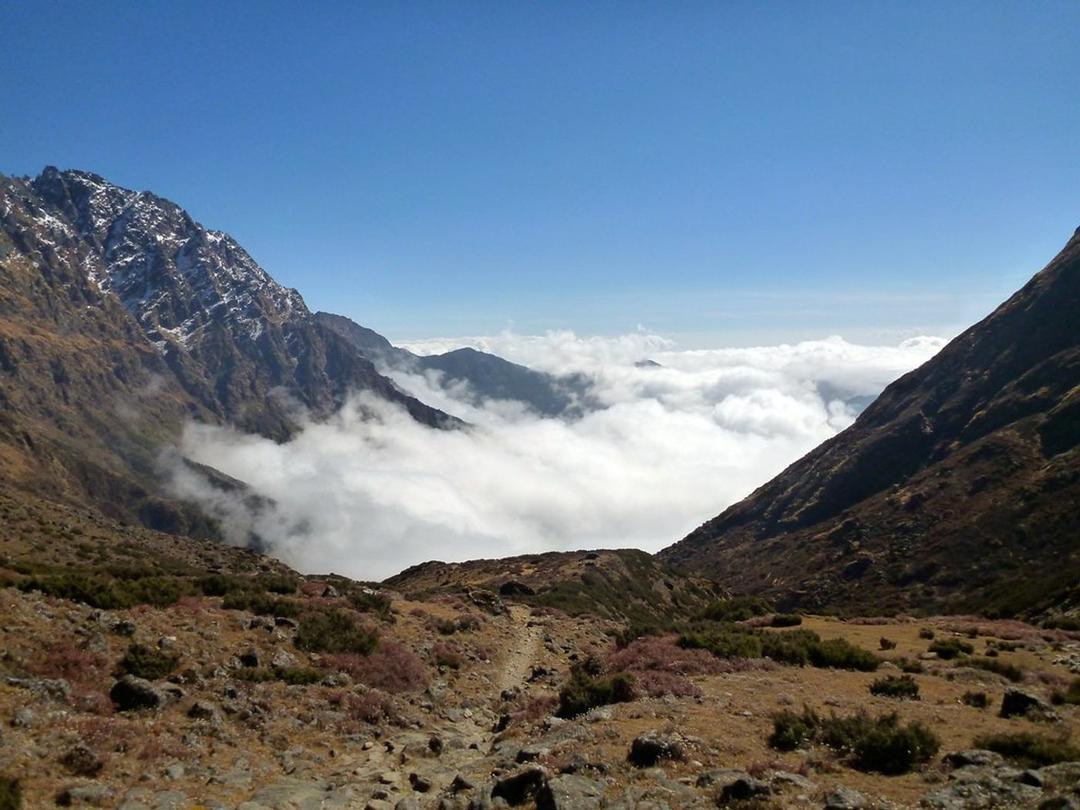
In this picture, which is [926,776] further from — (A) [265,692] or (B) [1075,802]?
(A) [265,692]

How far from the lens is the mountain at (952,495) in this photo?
320 feet

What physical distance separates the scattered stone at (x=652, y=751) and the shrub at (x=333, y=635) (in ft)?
48.6

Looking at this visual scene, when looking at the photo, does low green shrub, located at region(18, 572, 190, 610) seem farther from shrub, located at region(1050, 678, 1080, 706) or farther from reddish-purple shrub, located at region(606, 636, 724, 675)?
shrub, located at region(1050, 678, 1080, 706)

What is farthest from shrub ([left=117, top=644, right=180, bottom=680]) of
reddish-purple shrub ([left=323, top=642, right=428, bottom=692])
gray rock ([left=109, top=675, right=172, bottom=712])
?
reddish-purple shrub ([left=323, top=642, right=428, bottom=692])

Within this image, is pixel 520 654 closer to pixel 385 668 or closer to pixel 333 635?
pixel 385 668

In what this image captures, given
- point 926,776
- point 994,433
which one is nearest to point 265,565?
point 926,776

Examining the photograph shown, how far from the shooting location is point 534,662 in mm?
33844

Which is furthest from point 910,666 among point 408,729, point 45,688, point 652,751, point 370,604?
point 45,688

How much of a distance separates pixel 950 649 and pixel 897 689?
377 inches

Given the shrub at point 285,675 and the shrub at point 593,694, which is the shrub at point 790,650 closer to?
Answer: the shrub at point 593,694

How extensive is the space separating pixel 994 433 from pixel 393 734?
150628 millimetres

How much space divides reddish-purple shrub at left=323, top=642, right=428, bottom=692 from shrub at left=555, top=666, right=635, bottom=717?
691 centimetres

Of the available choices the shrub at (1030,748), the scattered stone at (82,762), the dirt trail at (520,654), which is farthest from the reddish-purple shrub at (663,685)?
the scattered stone at (82,762)

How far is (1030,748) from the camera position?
44.8 ft
